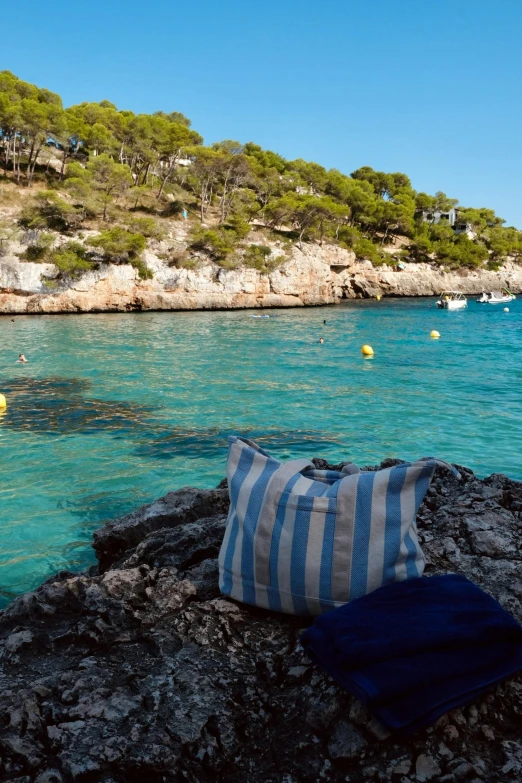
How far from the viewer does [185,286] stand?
40625 millimetres

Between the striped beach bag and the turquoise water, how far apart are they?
3.37 metres

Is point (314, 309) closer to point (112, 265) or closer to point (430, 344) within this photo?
point (112, 265)

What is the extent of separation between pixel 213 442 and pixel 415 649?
315 inches

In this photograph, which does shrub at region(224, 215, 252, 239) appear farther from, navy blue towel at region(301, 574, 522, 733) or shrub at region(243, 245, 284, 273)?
navy blue towel at region(301, 574, 522, 733)

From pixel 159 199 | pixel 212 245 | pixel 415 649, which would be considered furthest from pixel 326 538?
pixel 159 199

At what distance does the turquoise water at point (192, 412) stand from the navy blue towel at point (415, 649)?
3.83m

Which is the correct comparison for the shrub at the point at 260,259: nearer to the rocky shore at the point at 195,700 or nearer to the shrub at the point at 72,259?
the shrub at the point at 72,259

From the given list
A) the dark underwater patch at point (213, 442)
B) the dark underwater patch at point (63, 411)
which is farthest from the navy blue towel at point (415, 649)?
the dark underwater patch at point (63, 411)

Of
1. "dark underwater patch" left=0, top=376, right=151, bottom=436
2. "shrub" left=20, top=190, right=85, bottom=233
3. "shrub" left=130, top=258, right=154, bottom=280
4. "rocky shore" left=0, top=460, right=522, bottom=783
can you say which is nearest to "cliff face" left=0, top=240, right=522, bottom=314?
"shrub" left=130, top=258, right=154, bottom=280

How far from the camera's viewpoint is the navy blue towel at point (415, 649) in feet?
6.12

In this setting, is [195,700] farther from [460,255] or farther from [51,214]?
[460,255]

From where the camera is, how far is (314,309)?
44.8 metres

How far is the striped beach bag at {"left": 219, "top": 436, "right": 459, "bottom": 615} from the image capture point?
2451mm

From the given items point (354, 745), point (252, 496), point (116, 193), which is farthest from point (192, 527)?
point (116, 193)
